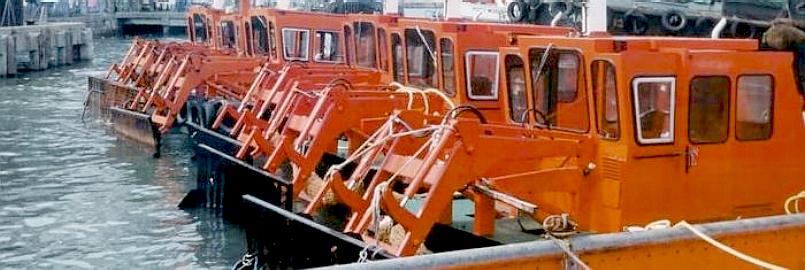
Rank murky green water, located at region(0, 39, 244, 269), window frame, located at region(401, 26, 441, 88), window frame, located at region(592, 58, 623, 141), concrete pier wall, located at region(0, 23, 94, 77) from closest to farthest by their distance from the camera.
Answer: window frame, located at region(592, 58, 623, 141)
murky green water, located at region(0, 39, 244, 269)
window frame, located at region(401, 26, 441, 88)
concrete pier wall, located at region(0, 23, 94, 77)

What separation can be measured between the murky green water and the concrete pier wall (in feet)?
45.0

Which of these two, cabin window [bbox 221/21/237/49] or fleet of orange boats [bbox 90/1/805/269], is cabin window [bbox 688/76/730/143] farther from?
cabin window [bbox 221/21/237/49]

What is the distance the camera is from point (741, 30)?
1855 centimetres

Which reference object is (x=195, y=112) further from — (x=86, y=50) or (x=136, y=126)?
(x=86, y=50)

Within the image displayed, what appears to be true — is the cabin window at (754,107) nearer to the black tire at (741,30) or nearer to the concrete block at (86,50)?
the black tire at (741,30)

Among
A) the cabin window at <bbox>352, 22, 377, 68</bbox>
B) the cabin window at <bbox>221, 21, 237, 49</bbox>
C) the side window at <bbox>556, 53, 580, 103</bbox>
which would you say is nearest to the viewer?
the side window at <bbox>556, 53, 580, 103</bbox>

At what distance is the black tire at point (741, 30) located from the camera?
60.1 feet

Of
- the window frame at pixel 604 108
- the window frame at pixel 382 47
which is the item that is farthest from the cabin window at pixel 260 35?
the window frame at pixel 604 108

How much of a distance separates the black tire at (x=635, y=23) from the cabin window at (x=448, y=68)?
30.4 feet

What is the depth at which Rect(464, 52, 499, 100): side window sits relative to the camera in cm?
1264

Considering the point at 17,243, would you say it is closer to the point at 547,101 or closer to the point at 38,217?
the point at 38,217

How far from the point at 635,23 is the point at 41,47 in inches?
1200

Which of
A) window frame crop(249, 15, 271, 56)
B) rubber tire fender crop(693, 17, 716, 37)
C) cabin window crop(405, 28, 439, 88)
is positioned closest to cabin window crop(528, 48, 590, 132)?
cabin window crop(405, 28, 439, 88)

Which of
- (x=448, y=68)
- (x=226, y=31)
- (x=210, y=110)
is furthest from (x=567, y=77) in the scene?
(x=226, y=31)
